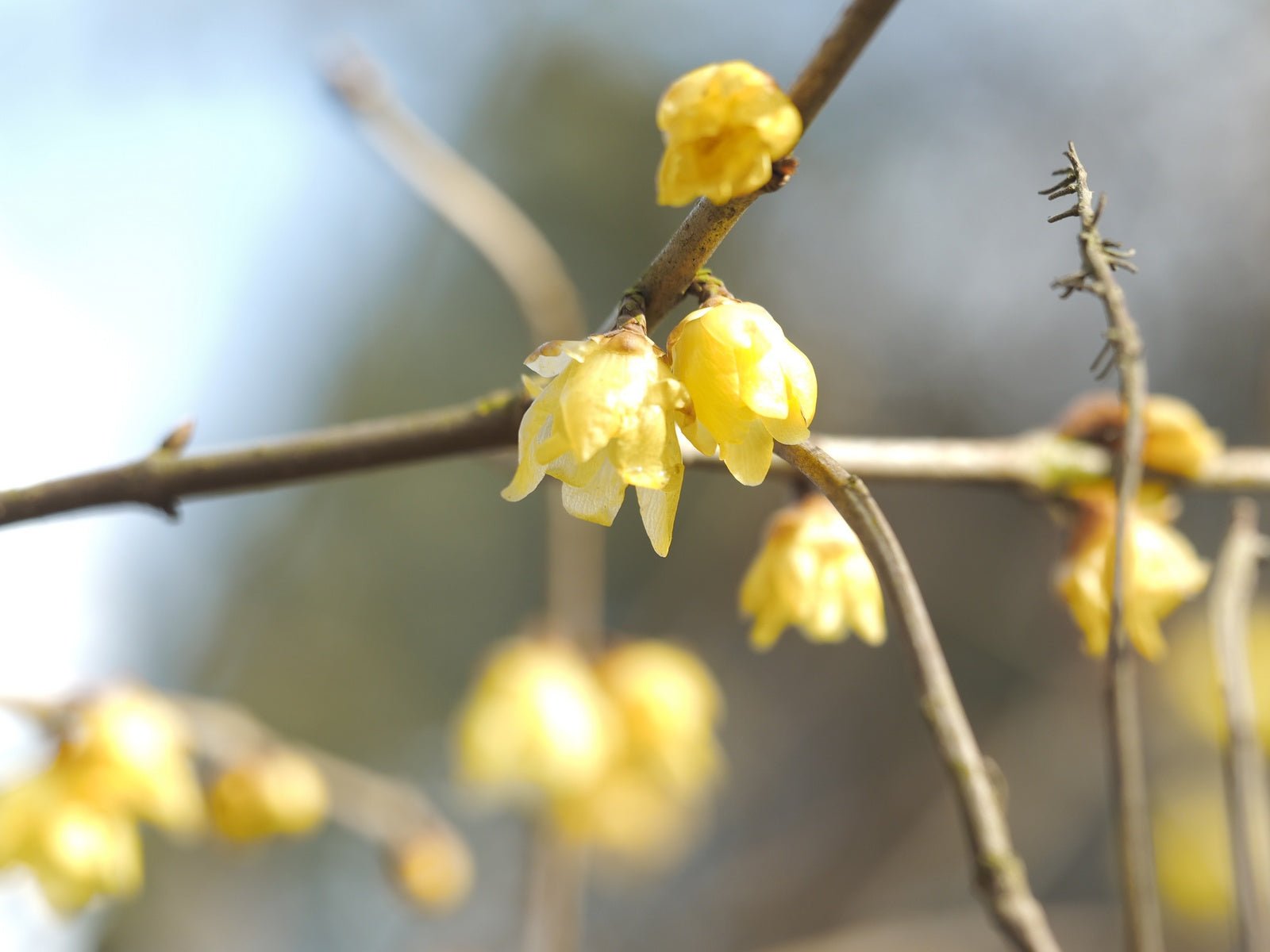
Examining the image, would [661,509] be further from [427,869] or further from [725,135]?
[427,869]

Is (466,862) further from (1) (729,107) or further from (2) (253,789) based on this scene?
(1) (729,107)

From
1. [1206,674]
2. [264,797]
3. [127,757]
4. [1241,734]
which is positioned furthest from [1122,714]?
[1206,674]

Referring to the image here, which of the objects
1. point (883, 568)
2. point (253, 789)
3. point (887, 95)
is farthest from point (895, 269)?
point (883, 568)

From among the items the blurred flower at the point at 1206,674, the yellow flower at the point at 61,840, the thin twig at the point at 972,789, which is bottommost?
the thin twig at the point at 972,789

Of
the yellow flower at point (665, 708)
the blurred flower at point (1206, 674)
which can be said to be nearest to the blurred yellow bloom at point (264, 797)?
the yellow flower at point (665, 708)

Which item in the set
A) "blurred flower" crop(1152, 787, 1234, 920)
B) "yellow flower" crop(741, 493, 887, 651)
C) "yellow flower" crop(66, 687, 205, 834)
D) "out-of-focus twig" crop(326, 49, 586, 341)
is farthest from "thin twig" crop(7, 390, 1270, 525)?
"blurred flower" crop(1152, 787, 1234, 920)

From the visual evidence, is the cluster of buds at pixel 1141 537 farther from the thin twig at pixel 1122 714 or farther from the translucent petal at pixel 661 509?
the translucent petal at pixel 661 509
